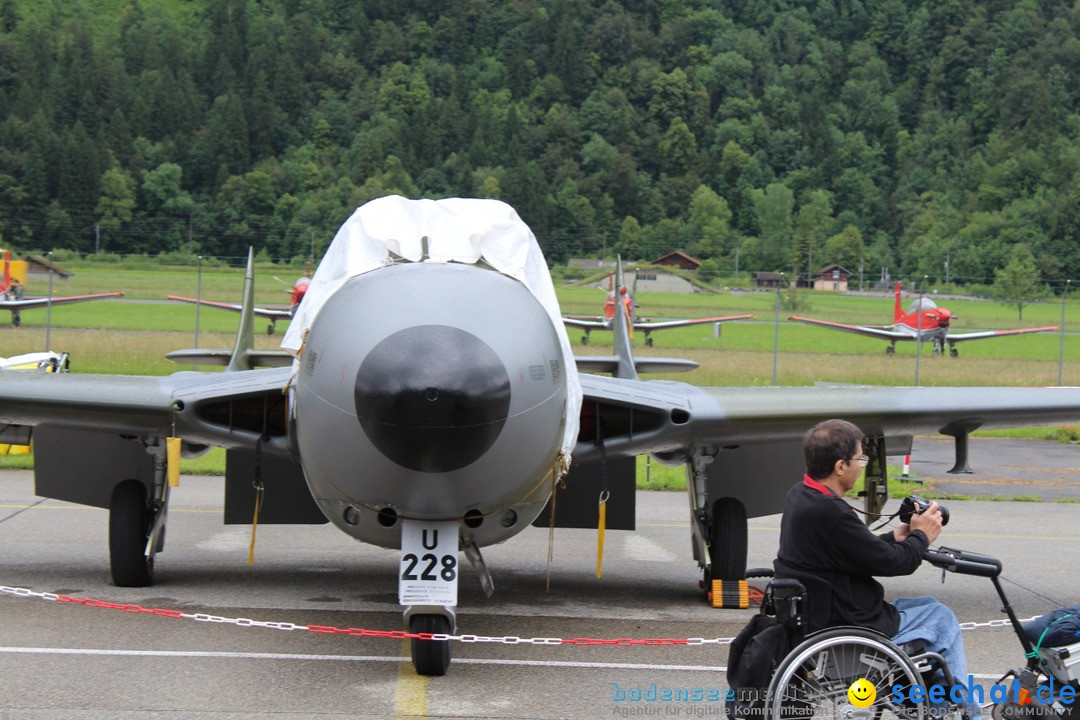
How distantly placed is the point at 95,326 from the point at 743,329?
867 inches

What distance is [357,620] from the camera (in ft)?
29.7

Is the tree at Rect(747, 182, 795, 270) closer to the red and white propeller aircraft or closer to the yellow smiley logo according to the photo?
the red and white propeller aircraft

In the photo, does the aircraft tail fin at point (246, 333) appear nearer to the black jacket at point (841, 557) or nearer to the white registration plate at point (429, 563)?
the white registration plate at point (429, 563)

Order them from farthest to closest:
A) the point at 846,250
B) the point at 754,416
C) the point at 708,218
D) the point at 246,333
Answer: the point at 708,218 < the point at 846,250 < the point at 246,333 < the point at 754,416

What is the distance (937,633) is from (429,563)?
2873 mm

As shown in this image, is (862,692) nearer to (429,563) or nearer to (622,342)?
(429,563)

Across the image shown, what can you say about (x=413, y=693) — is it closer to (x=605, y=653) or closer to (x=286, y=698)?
(x=286, y=698)

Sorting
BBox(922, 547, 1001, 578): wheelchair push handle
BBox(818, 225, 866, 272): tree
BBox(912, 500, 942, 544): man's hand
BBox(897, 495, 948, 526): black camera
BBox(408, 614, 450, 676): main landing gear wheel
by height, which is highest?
BBox(818, 225, 866, 272): tree

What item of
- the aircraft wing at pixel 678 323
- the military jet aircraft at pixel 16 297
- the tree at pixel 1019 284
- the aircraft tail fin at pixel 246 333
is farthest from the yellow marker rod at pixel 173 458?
the tree at pixel 1019 284

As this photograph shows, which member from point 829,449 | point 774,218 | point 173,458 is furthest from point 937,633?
point 774,218

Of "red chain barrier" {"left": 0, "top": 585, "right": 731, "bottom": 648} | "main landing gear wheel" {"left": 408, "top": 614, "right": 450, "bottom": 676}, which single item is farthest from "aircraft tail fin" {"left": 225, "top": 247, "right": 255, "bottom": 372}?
"main landing gear wheel" {"left": 408, "top": 614, "right": 450, "bottom": 676}

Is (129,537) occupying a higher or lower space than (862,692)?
lower

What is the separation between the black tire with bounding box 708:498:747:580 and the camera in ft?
33.2

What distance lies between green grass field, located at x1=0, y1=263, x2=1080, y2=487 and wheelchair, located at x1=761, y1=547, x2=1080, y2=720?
1155 centimetres
